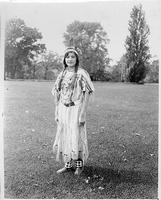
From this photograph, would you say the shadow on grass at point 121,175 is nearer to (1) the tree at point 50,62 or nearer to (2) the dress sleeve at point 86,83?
(2) the dress sleeve at point 86,83

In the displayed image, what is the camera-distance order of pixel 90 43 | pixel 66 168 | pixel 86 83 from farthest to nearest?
pixel 90 43 → pixel 66 168 → pixel 86 83

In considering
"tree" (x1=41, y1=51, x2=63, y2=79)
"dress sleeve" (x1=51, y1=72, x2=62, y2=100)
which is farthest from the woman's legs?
"tree" (x1=41, y1=51, x2=63, y2=79)

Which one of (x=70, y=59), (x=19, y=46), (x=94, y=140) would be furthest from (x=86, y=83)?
(x=19, y=46)

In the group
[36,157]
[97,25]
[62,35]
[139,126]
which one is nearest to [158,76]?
[139,126]

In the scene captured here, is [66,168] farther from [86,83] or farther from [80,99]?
[86,83]

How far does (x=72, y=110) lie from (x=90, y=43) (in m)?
0.71

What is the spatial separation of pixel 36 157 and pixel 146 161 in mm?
1060

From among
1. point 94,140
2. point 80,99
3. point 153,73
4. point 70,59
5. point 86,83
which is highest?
point 70,59

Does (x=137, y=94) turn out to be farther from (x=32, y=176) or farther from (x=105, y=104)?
(x=32, y=176)

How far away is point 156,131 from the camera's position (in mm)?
3545

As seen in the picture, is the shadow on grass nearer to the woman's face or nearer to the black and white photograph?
the black and white photograph

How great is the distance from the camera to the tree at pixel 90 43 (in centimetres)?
350

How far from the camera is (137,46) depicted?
3.57 metres

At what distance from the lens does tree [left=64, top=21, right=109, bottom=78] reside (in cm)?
350
